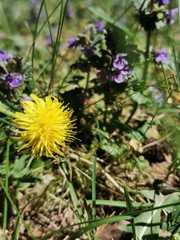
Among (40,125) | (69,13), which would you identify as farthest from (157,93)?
(69,13)

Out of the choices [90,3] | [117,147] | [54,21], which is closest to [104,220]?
[117,147]

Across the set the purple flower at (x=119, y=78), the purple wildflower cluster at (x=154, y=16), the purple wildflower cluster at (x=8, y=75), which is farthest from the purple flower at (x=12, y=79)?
the purple wildflower cluster at (x=154, y=16)

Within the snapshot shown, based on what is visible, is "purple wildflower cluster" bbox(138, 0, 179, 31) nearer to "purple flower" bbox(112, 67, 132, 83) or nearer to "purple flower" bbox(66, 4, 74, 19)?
"purple flower" bbox(112, 67, 132, 83)

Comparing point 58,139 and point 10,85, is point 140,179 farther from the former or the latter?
point 10,85

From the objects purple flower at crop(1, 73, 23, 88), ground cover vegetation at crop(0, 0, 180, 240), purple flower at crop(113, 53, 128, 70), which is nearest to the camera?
ground cover vegetation at crop(0, 0, 180, 240)

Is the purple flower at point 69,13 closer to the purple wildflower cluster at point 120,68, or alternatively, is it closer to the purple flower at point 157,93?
the purple flower at point 157,93

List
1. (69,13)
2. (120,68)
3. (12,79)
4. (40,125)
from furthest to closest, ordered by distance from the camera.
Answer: (69,13)
(120,68)
(12,79)
(40,125)

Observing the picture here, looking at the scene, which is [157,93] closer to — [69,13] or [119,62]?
[119,62]

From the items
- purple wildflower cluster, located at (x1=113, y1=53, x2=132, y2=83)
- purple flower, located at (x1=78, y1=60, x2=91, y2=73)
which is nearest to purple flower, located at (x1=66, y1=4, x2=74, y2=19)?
purple flower, located at (x1=78, y1=60, x2=91, y2=73)
